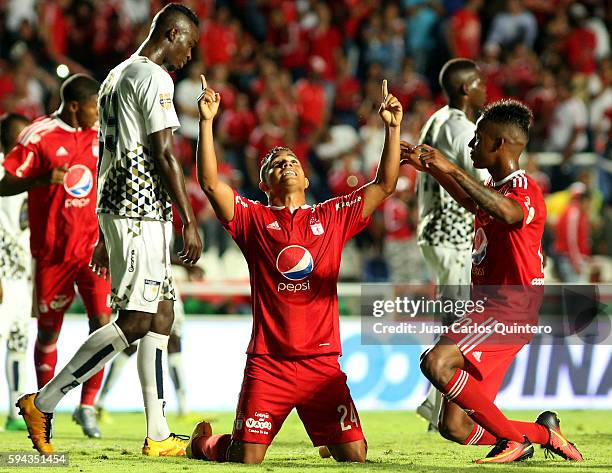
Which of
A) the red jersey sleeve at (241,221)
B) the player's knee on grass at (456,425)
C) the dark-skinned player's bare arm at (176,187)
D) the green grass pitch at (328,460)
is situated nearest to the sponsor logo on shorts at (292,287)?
the red jersey sleeve at (241,221)

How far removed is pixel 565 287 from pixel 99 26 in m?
8.55

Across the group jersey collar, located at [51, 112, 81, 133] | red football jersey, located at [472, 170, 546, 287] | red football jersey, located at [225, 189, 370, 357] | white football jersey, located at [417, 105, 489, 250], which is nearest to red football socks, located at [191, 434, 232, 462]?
red football jersey, located at [225, 189, 370, 357]

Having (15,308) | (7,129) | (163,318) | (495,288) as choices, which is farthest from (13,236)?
(495,288)

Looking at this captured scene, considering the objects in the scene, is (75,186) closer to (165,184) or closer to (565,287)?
(165,184)

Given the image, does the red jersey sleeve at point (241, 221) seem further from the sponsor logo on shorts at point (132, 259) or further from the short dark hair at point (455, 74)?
the short dark hair at point (455, 74)

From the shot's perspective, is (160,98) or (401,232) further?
(401,232)

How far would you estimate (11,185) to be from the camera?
7.75 metres

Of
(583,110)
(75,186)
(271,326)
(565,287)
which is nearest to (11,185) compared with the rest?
(75,186)

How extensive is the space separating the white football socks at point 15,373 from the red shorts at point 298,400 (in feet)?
10.3

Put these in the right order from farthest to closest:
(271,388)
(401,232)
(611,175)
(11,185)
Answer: (611,175) < (401,232) < (11,185) < (271,388)

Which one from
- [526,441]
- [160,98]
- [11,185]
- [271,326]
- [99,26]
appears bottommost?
[526,441]

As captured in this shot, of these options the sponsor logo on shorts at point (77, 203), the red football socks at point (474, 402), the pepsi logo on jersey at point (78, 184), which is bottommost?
the red football socks at point (474, 402)

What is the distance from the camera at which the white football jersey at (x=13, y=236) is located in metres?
9.09

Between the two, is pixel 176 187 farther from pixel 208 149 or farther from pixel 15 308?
pixel 15 308
